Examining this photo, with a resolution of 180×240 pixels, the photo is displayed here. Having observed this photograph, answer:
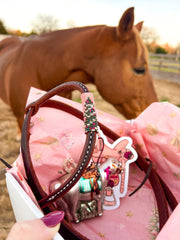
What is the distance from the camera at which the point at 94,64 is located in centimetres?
100

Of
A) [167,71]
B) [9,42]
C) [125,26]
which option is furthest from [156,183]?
[167,71]

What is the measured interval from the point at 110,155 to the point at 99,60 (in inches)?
20.7

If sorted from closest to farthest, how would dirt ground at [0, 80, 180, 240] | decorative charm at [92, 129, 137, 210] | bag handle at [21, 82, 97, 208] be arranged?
bag handle at [21, 82, 97, 208]
decorative charm at [92, 129, 137, 210]
dirt ground at [0, 80, 180, 240]

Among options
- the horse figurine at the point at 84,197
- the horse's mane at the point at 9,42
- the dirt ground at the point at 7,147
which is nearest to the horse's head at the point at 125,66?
the horse figurine at the point at 84,197

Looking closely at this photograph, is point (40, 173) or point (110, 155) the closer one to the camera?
point (40, 173)

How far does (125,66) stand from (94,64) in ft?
0.51

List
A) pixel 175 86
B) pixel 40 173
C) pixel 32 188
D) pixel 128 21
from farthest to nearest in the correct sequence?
pixel 175 86
pixel 128 21
pixel 40 173
pixel 32 188

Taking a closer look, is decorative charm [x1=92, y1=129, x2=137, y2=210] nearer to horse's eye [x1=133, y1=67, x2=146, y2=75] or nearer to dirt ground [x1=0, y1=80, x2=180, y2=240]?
dirt ground [x1=0, y1=80, x2=180, y2=240]

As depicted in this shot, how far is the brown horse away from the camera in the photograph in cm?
96

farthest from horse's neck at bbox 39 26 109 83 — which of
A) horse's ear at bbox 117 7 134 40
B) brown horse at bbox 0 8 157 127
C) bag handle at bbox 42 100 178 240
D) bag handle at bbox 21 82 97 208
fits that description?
bag handle at bbox 21 82 97 208

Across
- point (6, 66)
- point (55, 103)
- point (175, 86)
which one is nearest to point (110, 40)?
point (55, 103)

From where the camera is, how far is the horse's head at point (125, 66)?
0.95m

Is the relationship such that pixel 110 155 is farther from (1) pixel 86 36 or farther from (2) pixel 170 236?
(1) pixel 86 36

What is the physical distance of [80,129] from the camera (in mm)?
649
